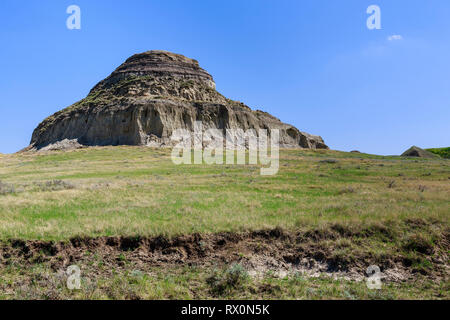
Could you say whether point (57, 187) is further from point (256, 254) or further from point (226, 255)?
point (256, 254)

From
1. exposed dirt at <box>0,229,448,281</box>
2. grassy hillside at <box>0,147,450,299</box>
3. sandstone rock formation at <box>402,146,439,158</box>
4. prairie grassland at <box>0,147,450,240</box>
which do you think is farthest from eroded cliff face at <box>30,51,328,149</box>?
exposed dirt at <box>0,229,448,281</box>

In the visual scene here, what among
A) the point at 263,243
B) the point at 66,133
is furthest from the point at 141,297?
the point at 66,133

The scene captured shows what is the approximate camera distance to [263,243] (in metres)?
9.82

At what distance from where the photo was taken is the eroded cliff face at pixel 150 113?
74.0 meters

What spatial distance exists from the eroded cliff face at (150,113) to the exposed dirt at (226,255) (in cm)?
6286

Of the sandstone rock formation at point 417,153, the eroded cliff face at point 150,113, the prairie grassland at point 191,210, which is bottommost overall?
the prairie grassland at point 191,210

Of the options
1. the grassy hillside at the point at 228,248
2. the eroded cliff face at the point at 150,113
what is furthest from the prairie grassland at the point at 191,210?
the eroded cliff face at the point at 150,113

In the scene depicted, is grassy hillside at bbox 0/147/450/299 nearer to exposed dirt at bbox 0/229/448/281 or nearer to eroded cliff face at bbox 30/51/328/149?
exposed dirt at bbox 0/229/448/281

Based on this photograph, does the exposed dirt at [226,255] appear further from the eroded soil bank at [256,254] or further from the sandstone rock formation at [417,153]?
the sandstone rock formation at [417,153]

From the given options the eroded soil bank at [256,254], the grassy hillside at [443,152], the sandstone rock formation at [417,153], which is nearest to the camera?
the eroded soil bank at [256,254]

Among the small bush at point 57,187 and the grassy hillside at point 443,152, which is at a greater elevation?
the grassy hillside at point 443,152

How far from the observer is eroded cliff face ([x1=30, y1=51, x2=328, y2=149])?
243 feet

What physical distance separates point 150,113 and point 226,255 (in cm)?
6968
